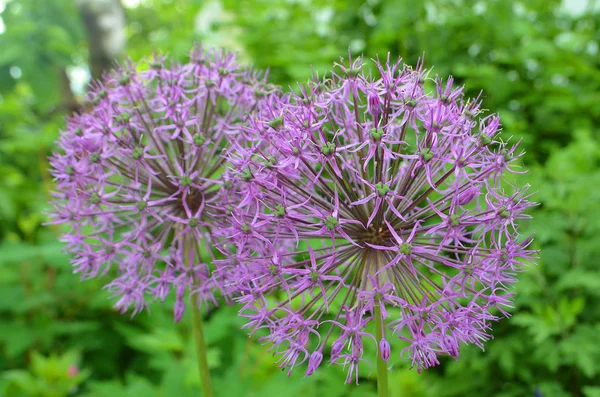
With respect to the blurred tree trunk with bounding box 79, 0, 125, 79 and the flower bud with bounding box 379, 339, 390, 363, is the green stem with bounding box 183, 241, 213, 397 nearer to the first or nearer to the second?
the flower bud with bounding box 379, 339, 390, 363

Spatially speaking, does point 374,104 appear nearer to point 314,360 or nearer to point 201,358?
point 314,360

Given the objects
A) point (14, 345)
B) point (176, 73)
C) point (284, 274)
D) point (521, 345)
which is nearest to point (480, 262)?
point (284, 274)

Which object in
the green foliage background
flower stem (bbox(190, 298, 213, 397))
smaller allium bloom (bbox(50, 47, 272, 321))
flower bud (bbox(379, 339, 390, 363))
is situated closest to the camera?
flower bud (bbox(379, 339, 390, 363))

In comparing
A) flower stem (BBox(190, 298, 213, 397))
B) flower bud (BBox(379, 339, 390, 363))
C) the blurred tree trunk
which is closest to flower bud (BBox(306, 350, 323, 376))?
flower bud (BBox(379, 339, 390, 363))

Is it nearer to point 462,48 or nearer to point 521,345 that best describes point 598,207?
point 521,345

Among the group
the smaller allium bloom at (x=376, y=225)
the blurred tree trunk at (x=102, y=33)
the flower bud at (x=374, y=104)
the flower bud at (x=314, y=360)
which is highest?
the blurred tree trunk at (x=102, y=33)

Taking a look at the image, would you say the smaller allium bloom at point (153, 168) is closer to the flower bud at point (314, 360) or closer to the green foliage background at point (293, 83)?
the green foliage background at point (293, 83)

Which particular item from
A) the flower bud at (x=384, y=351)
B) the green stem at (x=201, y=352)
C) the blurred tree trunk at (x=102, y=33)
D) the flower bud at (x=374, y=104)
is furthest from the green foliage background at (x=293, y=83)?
the flower bud at (x=374, y=104)
